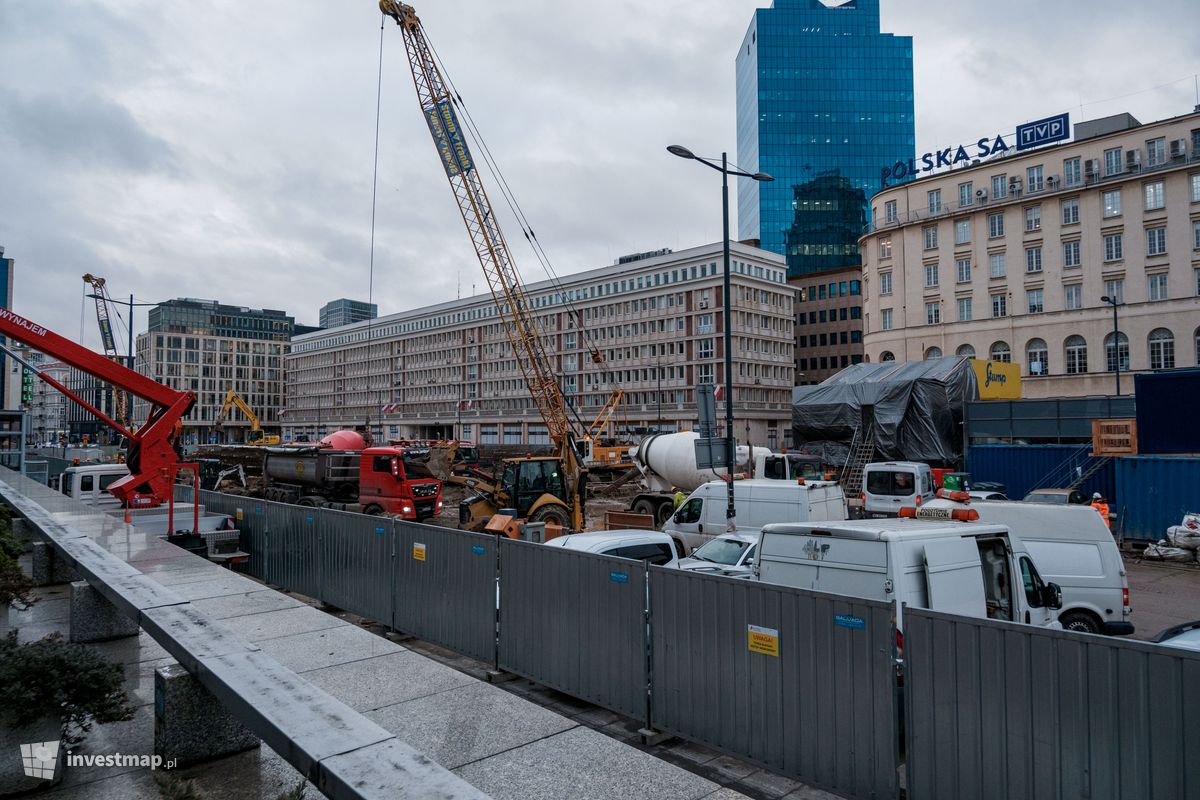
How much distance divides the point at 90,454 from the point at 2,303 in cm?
6532

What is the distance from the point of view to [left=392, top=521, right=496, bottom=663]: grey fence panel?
9320 millimetres

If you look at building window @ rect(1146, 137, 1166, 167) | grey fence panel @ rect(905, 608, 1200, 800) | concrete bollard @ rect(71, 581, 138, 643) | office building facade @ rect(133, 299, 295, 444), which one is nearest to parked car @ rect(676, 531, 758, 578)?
grey fence panel @ rect(905, 608, 1200, 800)

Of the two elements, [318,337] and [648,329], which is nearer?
[648,329]

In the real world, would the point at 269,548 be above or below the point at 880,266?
below

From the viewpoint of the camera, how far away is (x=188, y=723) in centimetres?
430

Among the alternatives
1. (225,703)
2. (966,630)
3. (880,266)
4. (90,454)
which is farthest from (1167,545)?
(90,454)

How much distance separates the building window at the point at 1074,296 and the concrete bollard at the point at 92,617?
65.3m

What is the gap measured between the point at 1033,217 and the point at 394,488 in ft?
187

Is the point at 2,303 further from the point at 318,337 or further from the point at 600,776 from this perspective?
the point at 600,776

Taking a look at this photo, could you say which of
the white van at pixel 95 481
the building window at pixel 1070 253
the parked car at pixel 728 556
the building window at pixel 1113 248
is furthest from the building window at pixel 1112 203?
the white van at pixel 95 481

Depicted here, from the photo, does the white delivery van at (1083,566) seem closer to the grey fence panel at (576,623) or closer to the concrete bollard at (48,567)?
the grey fence panel at (576,623)

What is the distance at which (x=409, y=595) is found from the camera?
10680 millimetres

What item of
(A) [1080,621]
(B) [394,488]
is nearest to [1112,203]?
(A) [1080,621]

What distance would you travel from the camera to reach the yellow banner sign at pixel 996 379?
47.1m
